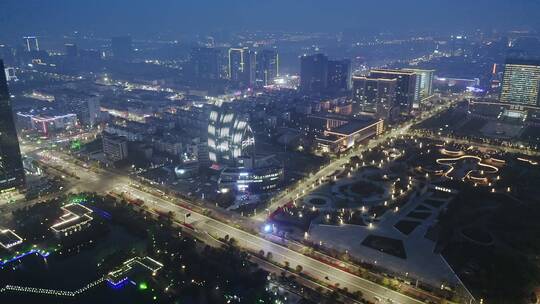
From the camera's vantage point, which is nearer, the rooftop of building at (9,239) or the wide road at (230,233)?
the wide road at (230,233)

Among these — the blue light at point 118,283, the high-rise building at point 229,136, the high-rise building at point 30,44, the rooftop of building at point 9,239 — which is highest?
the high-rise building at point 30,44

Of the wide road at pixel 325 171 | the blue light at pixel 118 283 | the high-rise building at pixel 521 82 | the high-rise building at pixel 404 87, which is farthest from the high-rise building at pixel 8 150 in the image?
the high-rise building at pixel 521 82

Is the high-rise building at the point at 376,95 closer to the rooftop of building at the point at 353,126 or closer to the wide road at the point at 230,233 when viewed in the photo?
the rooftop of building at the point at 353,126

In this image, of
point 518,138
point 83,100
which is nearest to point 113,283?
point 83,100

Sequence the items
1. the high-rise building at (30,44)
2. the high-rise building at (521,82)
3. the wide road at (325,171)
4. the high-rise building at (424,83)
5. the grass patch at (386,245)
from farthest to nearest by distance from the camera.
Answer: the high-rise building at (30,44), the high-rise building at (424,83), the high-rise building at (521,82), the wide road at (325,171), the grass patch at (386,245)

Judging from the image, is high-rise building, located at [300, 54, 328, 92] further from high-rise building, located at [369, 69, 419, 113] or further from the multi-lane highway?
the multi-lane highway

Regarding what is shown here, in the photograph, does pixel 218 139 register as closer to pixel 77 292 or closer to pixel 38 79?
pixel 77 292

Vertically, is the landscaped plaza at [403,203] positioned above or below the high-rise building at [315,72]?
below

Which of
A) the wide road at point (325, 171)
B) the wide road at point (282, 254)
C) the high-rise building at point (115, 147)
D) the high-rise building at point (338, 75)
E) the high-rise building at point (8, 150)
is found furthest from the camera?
the high-rise building at point (338, 75)
